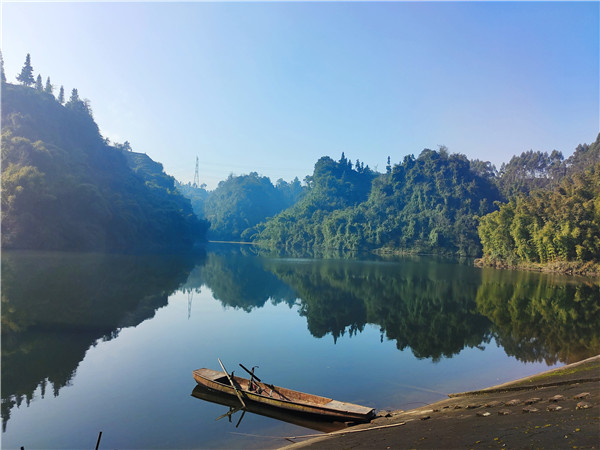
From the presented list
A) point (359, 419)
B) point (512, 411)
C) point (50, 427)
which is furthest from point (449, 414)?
point (50, 427)

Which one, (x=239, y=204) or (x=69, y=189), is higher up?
(x=239, y=204)

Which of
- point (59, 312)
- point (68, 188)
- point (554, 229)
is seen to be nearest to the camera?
point (59, 312)

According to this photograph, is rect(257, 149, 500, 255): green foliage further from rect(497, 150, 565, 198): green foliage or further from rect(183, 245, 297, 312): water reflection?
rect(183, 245, 297, 312): water reflection

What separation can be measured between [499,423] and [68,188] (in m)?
64.1

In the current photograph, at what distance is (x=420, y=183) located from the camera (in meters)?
108

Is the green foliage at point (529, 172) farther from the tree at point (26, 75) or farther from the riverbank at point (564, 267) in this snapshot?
the tree at point (26, 75)

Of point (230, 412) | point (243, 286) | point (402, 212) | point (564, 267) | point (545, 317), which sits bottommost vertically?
point (230, 412)

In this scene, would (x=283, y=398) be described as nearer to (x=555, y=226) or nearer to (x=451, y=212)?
(x=555, y=226)

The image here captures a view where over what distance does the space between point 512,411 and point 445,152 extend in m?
110

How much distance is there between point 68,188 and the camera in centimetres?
5888

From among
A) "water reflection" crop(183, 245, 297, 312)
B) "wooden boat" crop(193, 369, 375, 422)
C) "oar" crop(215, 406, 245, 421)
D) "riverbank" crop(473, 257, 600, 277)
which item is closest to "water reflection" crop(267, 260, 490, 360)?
"water reflection" crop(183, 245, 297, 312)

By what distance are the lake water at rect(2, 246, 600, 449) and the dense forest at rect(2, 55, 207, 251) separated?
81.0 ft

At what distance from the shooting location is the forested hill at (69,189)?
51.8 m

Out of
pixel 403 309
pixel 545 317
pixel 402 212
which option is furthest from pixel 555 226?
pixel 402 212
